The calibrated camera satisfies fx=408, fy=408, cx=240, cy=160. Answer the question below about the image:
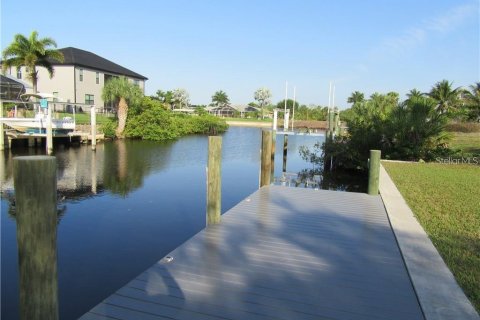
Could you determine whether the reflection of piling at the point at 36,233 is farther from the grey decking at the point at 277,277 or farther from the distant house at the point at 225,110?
the distant house at the point at 225,110

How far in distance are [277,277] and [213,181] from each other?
8.79ft

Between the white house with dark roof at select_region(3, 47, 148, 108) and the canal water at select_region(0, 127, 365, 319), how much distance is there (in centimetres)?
2384

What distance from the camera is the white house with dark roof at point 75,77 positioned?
43656 millimetres

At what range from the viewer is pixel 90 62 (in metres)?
46.8

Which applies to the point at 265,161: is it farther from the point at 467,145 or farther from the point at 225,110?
the point at 225,110

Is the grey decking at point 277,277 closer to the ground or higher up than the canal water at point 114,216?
higher up

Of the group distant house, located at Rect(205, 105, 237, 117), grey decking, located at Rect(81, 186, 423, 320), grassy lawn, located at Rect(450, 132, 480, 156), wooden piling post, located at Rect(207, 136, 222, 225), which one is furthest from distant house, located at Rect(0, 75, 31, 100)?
distant house, located at Rect(205, 105, 237, 117)

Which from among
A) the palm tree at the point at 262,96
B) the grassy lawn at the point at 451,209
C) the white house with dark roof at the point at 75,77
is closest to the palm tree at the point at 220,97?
the palm tree at the point at 262,96

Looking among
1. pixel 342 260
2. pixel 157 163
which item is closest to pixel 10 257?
pixel 342 260

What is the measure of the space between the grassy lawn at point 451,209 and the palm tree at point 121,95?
26.9 meters

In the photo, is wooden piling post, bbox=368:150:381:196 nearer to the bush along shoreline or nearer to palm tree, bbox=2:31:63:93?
the bush along shoreline

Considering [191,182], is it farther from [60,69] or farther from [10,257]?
[60,69]

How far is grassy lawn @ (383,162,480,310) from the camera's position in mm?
4852

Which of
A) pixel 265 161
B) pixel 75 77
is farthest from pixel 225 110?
pixel 265 161
